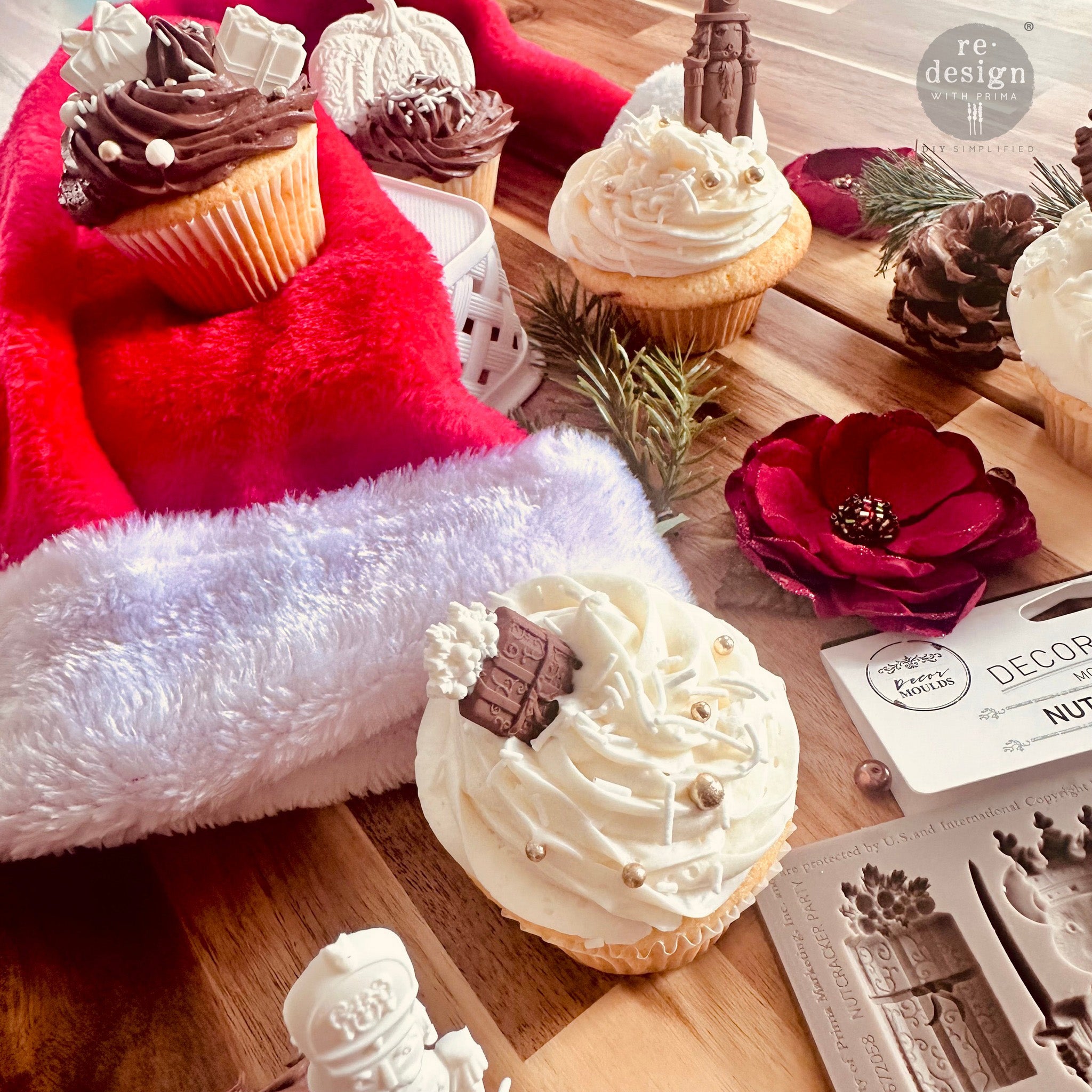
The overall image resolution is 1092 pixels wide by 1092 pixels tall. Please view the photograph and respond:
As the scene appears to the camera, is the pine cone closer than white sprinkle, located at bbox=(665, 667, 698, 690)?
No

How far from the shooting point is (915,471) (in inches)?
34.6

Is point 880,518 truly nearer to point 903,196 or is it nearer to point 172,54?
point 903,196

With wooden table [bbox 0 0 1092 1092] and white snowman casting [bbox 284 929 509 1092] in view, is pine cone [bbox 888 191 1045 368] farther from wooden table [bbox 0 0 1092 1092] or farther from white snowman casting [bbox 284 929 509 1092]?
white snowman casting [bbox 284 929 509 1092]

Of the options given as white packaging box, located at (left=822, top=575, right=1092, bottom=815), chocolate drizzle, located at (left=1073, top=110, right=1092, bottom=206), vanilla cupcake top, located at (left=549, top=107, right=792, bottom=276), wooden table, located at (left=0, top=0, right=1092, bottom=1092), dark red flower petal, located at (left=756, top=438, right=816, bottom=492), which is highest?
chocolate drizzle, located at (left=1073, top=110, right=1092, bottom=206)

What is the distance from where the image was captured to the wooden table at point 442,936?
0.65m

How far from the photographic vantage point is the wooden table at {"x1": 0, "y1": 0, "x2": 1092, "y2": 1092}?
25.6 inches

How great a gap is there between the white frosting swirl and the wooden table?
0.14 m

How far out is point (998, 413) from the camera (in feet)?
3.32

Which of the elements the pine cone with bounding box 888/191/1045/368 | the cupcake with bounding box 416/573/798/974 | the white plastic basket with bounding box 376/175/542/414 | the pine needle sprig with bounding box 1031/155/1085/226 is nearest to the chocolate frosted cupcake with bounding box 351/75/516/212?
the white plastic basket with bounding box 376/175/542/414

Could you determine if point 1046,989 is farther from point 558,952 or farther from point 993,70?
point 993,70

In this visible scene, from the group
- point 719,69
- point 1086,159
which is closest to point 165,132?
point 719,69

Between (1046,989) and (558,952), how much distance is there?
35 cm

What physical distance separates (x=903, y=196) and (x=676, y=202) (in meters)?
0.36

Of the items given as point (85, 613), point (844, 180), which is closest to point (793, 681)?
point (85, 613)
